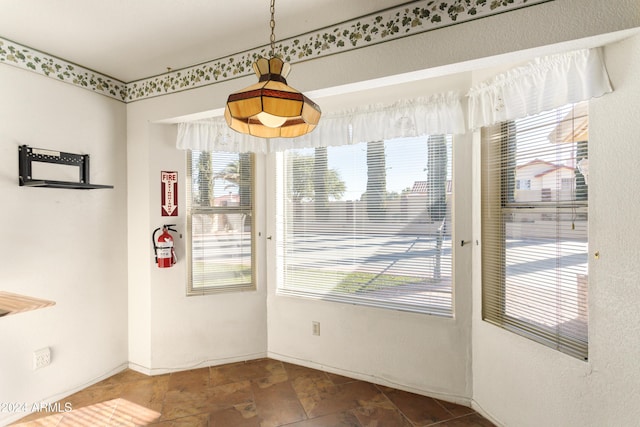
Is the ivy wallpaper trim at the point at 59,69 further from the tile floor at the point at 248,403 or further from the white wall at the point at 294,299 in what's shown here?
the tile floor at the point at 248,403

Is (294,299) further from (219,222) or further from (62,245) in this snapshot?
(62,245)

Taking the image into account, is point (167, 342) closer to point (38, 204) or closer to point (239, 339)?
point (239, 339)

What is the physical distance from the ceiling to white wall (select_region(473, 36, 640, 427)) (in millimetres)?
1159

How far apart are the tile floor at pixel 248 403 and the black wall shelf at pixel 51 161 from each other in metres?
1.59

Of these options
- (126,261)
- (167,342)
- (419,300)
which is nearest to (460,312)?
(419,300)

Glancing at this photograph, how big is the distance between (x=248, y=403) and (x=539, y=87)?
2.74 metres

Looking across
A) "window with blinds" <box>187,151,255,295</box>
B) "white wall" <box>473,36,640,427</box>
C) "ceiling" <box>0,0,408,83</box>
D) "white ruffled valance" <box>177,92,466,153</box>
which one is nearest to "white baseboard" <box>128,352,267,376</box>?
"window with blinds" <box>187,151,255,295</box>

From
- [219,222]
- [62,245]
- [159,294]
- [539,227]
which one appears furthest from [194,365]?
[539,227]

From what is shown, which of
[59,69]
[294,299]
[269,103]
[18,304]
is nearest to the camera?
[269,103]

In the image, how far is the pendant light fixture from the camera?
1049 mm

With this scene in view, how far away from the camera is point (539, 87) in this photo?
167 centimetres

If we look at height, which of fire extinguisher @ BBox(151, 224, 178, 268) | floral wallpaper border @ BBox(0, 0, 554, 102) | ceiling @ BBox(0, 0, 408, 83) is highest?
ceiling @ BBox(0, 0, 408, 83)

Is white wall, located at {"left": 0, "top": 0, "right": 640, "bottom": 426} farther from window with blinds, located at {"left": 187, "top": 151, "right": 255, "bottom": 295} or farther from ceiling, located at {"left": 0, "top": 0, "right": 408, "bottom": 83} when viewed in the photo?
ceiling, located at {"left": 0, "top": 0, "right": 408, "bottom": 83}

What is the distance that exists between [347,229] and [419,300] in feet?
2.65
